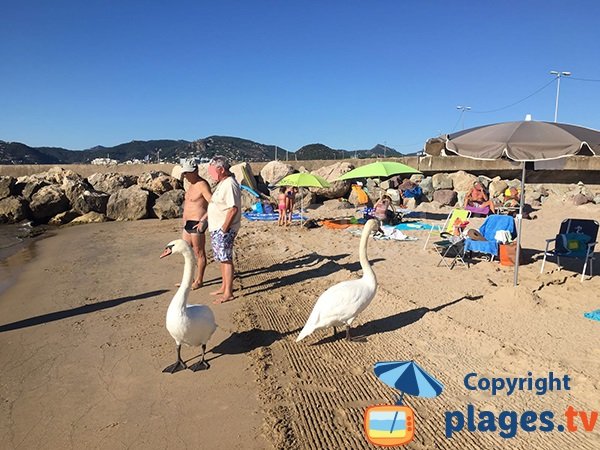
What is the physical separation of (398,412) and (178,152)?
2046 inches

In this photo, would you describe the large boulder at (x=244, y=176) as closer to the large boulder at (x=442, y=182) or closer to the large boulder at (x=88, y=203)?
the large boulder at (x=88, y=203)

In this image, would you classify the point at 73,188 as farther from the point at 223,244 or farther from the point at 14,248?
the point at 223,244

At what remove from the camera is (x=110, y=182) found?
20.1m

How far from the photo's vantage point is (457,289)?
6.31 m

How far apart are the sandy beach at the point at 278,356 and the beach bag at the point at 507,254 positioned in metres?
0.32

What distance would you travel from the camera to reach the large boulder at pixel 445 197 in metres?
17.0

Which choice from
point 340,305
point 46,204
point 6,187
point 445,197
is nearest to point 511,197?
point 445,197

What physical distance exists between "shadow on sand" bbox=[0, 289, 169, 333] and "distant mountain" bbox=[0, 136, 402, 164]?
2270cm

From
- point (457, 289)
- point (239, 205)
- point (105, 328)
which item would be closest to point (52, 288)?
point (105, 328)

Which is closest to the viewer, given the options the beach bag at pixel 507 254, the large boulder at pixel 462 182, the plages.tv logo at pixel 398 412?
the plages.tv logo at pixel 398 412

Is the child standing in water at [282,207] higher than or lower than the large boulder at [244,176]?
lower

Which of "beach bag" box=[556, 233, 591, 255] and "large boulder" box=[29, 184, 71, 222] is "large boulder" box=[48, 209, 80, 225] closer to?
"large boulder" box=[29, 184, 71, 222]

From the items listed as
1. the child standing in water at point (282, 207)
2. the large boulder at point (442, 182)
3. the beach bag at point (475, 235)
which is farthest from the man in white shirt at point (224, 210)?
the large boulder at point (442, 182)

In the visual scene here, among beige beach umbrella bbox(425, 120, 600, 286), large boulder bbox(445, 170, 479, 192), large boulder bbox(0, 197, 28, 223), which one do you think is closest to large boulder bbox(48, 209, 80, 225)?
large boulder bbox(0, 197, 28, 223)
